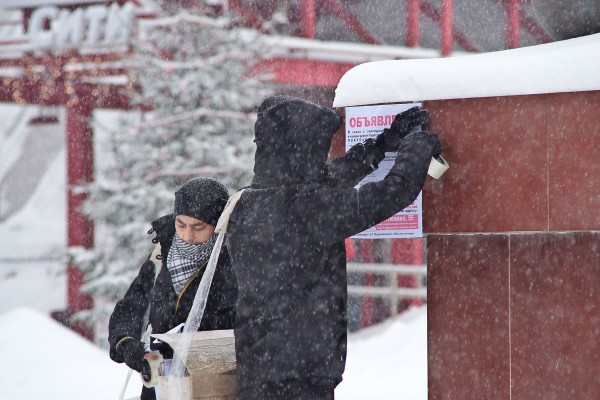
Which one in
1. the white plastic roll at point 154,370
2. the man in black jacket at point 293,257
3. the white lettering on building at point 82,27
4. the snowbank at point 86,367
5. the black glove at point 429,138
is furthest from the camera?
the white lettering on building at point 82,27

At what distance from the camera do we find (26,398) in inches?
279

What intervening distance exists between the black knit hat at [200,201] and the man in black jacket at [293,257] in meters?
0.49

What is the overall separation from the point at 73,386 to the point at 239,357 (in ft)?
16.6

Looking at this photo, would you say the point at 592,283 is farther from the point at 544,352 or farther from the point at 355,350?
the point at 355,350

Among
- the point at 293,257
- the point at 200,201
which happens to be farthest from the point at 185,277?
the point at 293,257

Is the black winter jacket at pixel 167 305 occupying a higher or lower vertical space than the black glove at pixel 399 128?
lower

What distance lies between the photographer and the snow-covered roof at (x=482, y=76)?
299cm

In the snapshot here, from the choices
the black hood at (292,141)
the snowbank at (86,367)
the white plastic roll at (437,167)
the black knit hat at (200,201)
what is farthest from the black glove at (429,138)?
the snowbank at (86,367)

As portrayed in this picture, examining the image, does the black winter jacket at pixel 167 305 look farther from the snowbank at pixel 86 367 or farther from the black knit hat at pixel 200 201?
the snowbank at pixel 86 367

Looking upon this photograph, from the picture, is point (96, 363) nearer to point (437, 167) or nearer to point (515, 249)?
point (515, 249)

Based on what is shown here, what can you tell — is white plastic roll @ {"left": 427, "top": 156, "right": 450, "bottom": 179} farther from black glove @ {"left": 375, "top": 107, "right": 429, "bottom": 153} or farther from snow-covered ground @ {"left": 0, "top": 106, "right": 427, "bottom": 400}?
snow-covered ground @ {"left": 0, "top": 106, "right": 427, "bottom": 400}

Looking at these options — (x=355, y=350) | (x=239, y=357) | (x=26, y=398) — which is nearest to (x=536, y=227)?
(x=239, y=357)

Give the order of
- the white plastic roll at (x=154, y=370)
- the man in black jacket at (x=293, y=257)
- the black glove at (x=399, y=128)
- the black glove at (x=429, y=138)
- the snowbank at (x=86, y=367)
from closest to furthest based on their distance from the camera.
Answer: the man in black jacket at (x=293, y=257), the black glove at (x=429, y=138), the black glove at (x=399, y=128), the white plastic roll at (x=154, y=370), the snowbank at (x=86, y=367)

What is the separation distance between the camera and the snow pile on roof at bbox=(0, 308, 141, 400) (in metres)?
Answer: 7.21
